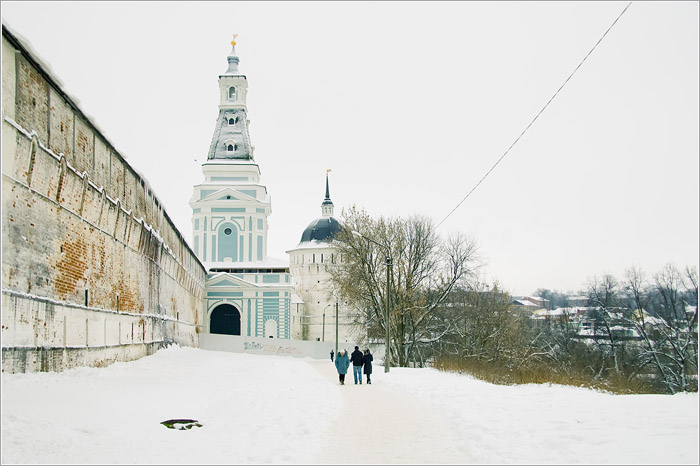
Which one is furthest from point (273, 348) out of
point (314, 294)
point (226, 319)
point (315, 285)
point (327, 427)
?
point (327, 427)

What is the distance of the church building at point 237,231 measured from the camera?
64125mm

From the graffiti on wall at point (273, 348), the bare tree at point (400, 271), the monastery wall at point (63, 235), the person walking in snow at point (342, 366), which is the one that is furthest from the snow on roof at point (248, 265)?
the person walking in snow at point (342, 366)

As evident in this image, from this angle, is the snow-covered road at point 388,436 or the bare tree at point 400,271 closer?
the snow-covered road at point 388,436

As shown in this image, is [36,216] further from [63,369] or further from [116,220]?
[116,220]

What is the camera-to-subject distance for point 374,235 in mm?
41219

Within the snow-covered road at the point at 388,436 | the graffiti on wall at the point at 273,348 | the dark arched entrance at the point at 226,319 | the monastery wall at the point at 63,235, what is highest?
the monastery wall at the point at 63,235

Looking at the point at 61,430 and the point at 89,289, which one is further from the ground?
the point at 89,289

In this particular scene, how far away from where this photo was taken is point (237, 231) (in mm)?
71188

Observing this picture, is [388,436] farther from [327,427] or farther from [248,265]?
[248,265]

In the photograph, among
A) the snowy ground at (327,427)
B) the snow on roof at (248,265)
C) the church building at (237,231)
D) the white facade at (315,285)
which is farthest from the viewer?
the white facade at (315,285)

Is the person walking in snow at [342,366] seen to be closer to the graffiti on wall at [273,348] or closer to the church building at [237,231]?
the graffiti on wall at [273,348]

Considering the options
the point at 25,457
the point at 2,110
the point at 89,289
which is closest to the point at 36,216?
the point at 2,110

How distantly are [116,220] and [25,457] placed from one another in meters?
13.9

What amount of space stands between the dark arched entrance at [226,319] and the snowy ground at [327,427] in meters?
47.8
